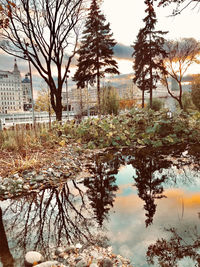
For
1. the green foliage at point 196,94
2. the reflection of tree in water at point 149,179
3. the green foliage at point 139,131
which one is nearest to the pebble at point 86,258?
Answer: the reflection of tree in water at point 149,179

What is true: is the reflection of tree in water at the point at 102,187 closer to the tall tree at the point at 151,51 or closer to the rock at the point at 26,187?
the rock at the point at 26,187

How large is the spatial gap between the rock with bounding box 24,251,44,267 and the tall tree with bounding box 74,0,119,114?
47.6 ft

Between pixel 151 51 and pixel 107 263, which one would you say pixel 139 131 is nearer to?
pixel 107 263

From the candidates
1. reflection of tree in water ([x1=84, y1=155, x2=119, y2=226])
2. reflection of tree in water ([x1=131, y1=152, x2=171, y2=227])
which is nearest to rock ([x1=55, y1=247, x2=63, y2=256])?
reflection of tree in water ([x1=84, y1=155, x2=119, y2=226])

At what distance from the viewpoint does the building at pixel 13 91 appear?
283ft

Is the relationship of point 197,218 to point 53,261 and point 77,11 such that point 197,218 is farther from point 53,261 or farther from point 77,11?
point 77,11

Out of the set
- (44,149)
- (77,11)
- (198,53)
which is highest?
(198,53)

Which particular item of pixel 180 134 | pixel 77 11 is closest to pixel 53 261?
pixel 180 134

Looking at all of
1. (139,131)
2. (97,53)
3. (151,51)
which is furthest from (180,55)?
(139,131)

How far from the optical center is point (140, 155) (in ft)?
15.3

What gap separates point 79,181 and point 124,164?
4.24 ft

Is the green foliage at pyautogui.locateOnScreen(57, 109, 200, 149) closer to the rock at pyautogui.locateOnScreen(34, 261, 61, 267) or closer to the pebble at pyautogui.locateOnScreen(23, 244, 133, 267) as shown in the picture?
the pebble at pyautogui.locateOnScreen(23, 244, 133, 267)

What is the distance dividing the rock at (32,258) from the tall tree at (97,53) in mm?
14508

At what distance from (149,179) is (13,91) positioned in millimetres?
100884
